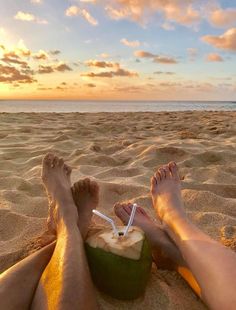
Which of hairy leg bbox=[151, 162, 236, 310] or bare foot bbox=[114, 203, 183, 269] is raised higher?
hairy leg bbox=[151, 162, 236, 310]

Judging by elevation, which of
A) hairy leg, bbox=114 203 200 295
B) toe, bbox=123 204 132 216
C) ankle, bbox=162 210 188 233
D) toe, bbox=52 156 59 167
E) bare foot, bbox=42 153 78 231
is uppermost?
toe, bbox=52 156 59 167

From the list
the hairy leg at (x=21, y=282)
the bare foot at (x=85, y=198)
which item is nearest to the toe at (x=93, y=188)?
the bare foot at (x=85, y=198)

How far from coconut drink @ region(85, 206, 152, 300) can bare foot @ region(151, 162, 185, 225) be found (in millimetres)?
423

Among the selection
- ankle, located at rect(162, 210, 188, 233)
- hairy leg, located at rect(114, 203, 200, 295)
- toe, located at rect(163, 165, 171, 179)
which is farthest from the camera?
toe, located at rect(163, 165, 171, 179)

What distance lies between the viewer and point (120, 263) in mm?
1154

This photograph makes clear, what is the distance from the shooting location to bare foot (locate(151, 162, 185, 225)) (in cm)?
170

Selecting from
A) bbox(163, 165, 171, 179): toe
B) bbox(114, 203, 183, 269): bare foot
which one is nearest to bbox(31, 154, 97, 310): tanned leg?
bbox(114, 203, 183, 269): bare foot

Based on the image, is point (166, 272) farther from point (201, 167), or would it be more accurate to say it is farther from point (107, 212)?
point (201, 167)

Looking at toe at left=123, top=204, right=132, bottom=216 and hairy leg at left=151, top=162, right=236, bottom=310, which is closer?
hairy leg at left=151, top=162, right=236, bottom=310

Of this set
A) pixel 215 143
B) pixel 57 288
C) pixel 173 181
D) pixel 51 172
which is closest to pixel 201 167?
pixel 173 181

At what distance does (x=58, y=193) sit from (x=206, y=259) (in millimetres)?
895

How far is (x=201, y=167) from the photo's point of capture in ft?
9.20

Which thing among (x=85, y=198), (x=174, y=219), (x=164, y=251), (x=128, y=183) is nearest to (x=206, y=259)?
(x=164, y=251)

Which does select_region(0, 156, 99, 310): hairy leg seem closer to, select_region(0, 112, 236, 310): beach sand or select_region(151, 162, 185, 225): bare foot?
select_region(0, 112, 236, 310): beach sand
